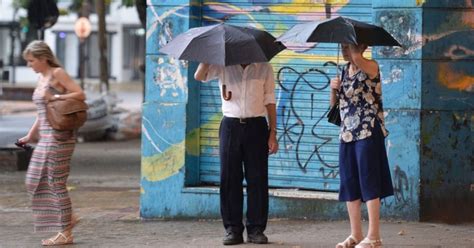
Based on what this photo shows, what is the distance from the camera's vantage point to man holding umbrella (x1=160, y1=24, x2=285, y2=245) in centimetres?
833

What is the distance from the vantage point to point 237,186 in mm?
8484

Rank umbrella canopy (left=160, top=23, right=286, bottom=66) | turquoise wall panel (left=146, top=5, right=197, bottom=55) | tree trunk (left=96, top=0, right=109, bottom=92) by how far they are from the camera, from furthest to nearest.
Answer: tree trunk (left=96, top=0, right=109, bottom=92) → turquoise wall panel (left=146, top=5, right=197, bottom=55) → umbrella canopy (left=160, top=23, right=286, bottom=66)

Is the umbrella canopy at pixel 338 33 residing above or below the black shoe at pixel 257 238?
above

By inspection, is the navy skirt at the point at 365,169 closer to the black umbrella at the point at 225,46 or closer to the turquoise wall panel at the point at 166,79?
the black umbrella at the point at 225,46

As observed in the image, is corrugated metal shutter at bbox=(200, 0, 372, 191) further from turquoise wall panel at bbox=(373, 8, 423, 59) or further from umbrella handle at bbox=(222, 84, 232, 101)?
umbrella handle at bbox=(222, 84, 232, 101)

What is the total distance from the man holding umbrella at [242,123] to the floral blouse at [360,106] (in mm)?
780

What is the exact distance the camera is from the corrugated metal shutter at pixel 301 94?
980cm

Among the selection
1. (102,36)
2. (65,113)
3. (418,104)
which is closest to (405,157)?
(418,104)

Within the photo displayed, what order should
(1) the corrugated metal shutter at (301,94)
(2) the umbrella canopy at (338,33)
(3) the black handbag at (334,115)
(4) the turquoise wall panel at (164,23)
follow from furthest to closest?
(4) the turquoise wall panel at (164,23), (1) the corrugated metal shutter at (301,94), (3) the black handbag at (334,115), (2) the umbrella canopy at (338,33)

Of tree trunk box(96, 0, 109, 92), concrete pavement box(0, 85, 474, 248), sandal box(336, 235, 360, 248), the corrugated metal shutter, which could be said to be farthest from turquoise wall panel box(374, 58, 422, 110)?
tree trunk box(96, 0, 109, 92)

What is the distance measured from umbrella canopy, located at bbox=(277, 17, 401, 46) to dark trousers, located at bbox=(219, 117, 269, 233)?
0.85 metres

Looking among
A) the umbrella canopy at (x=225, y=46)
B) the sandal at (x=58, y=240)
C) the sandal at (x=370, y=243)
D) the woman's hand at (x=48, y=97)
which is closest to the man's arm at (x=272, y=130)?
the umbrella canopy at (x=225, y=46)

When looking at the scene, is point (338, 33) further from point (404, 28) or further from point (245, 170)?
point (404, 28)

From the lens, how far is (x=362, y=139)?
25.5 ft
